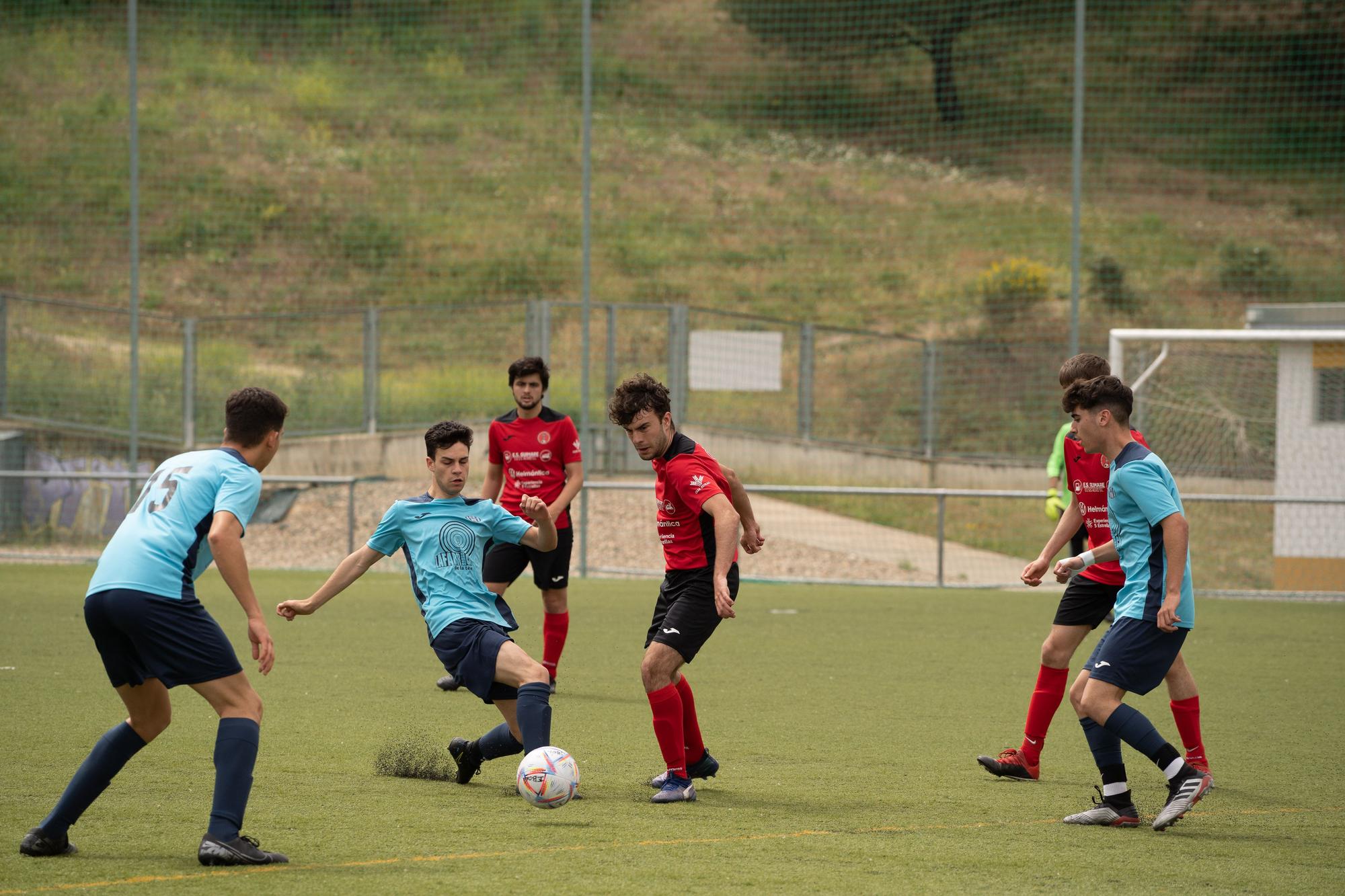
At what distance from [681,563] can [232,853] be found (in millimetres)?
2118

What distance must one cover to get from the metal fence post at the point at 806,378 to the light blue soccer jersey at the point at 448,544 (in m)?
14.4

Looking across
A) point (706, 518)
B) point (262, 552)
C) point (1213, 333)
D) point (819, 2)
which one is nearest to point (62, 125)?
point (262, 552)

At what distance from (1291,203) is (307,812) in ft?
80.7

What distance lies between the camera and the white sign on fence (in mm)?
18203

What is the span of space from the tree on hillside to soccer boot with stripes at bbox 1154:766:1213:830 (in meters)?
17.0

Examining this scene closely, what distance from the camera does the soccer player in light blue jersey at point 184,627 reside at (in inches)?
165

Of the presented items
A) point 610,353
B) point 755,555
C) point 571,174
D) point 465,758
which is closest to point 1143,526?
point 465,758

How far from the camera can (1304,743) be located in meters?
6.64

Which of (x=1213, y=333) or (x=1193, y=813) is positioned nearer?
(x=1193, y=813)

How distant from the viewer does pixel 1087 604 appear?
19.6 feet

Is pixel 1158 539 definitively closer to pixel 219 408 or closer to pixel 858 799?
pixel 858 799

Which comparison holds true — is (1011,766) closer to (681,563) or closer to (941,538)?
(681,563)

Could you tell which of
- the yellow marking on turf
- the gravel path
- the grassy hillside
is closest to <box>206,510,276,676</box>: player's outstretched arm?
the yellow marking on turf

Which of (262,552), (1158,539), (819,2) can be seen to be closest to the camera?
(1158,539)
